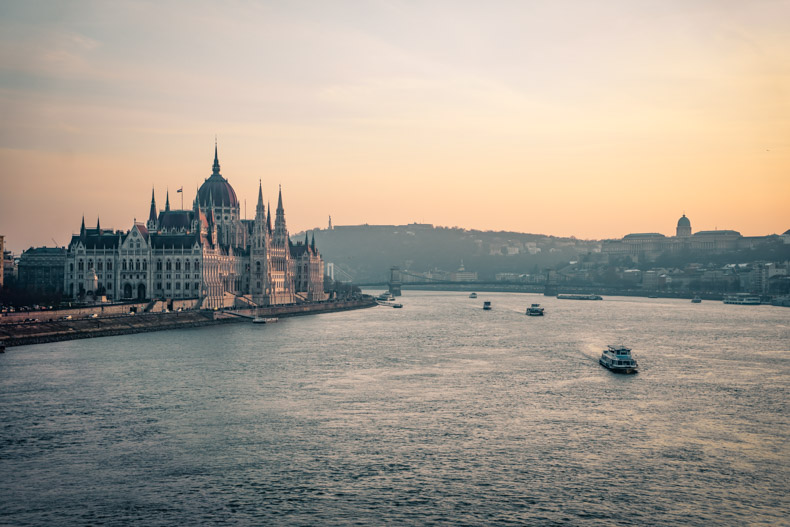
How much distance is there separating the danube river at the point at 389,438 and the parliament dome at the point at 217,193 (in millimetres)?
87713

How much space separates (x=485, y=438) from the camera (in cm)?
3931

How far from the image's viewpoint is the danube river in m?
30.0

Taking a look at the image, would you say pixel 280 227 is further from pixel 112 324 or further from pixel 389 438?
pixel 389 438

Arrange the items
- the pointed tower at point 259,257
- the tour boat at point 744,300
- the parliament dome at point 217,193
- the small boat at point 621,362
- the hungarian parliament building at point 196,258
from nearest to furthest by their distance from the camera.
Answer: the small boat at point 621,362 < the hungarian parliament building at point 196,258 < the pointed tower at point 259,257 < the parliament dome at point 217,193 < the tour boat at point 744,300

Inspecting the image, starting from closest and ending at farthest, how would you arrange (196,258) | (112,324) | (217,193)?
(112,324) < (196,258) < (217,193)

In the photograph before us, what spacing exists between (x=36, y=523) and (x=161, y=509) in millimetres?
4018

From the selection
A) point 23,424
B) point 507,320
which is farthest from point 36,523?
point 507,320

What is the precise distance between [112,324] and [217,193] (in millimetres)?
72355

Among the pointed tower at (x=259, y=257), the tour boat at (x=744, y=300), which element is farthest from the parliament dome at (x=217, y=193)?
the tour boat at (x=744, y=300)

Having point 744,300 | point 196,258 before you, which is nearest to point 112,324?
point 196,258

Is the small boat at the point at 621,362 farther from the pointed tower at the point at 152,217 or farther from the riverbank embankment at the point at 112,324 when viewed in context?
the pointed tower at the point at 152,217

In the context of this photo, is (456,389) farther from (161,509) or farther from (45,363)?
(45,363)

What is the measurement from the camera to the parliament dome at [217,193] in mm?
158500

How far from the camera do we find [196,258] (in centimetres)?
12469
